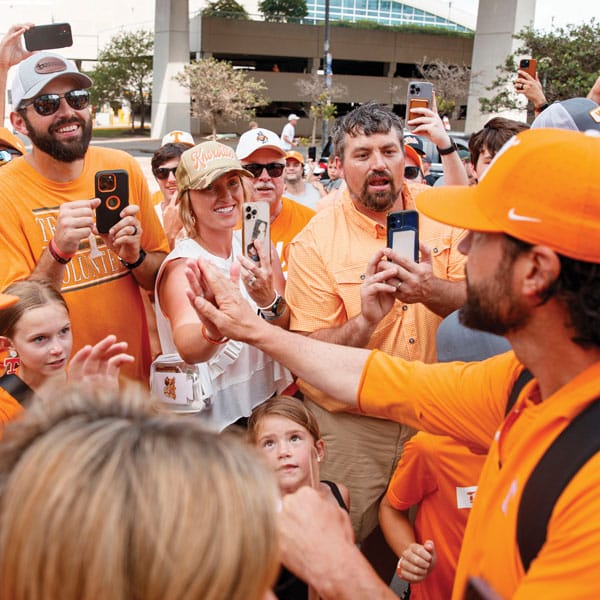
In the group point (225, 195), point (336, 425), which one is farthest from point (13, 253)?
point (336, 425)

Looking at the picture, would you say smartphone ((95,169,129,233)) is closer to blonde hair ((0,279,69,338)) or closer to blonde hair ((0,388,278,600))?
blonde hair ((0,279,69,338))

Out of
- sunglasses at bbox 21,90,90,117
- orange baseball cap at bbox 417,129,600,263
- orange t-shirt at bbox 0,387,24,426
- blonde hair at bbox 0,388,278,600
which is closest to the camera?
blonde hair at bbox 0,388,278,600

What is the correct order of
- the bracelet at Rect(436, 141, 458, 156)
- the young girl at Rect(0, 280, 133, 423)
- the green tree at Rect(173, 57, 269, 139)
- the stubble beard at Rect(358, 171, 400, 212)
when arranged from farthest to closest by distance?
the green tree at Rect(173, 57, 269, 139), the bracelet at Rect(436, 141, 458, 156), the stubble beard at Rect(358, 171, 400, 212), the young girl at Rect(0, 280, 133, 423)

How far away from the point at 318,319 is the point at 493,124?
6.50 feet

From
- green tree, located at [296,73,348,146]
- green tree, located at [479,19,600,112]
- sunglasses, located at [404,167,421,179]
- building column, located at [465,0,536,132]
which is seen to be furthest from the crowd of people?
green tree, located at [296,73,348,146]

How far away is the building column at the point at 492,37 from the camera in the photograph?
2625cm

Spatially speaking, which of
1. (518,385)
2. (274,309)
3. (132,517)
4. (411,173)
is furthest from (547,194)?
(411,173)

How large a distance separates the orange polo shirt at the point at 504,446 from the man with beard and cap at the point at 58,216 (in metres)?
1.72

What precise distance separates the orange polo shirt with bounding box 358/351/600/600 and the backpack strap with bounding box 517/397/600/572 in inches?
0.7

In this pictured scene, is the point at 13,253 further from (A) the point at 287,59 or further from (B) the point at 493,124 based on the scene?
(A) the point at 287,59

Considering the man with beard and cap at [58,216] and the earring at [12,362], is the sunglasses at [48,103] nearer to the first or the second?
the man with beard and cap at [58,216]

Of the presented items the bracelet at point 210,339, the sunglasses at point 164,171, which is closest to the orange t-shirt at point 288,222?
the sunglasses at point 164,171

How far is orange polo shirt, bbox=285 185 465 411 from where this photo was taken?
3.15 metres

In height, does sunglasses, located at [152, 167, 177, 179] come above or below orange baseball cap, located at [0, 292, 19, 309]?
below
